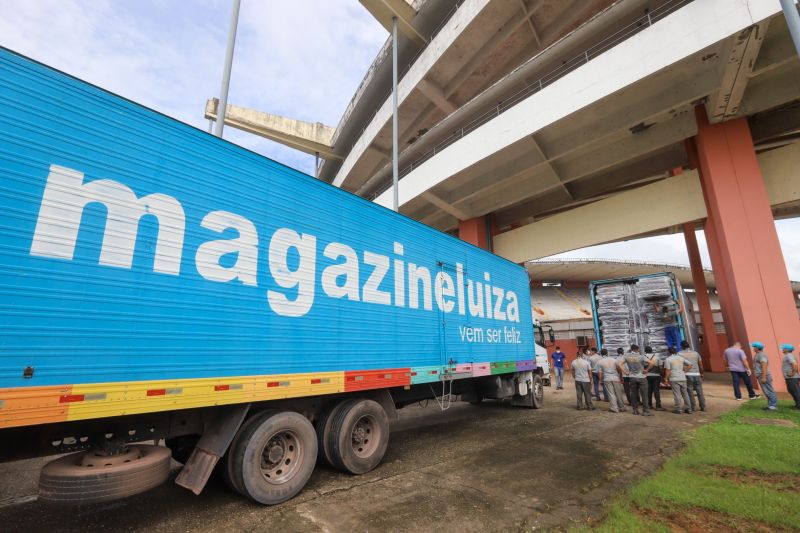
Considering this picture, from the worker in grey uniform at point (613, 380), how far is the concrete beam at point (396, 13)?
16.7 m

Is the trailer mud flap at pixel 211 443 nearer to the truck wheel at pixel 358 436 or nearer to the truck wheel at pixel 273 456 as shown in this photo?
the truck wheel at pixel 273 456

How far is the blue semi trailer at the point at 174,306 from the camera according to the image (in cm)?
289

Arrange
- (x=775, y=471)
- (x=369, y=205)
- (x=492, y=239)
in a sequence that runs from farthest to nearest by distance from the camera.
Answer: (x=492, y=239), (x=369, y=205), (x=775, y=471)

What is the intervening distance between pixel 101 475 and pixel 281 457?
5.93 feet

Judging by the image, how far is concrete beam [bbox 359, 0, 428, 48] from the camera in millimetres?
16828

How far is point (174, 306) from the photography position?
3.52 metres

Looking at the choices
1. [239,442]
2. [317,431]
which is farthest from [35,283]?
[317,431]

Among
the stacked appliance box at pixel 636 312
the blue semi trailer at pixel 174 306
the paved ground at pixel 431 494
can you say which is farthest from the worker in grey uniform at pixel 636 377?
the blue semi trailer at pixel 174 306

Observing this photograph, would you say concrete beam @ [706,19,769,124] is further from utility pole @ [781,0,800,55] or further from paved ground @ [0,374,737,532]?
paved ground @ [0,374,737,532]

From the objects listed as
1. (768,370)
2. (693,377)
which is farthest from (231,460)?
(768,370)

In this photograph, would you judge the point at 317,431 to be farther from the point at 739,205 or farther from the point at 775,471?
the point at 739,205

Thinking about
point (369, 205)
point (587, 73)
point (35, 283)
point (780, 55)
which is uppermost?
point (587, 73)

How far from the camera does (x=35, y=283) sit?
2828 mm

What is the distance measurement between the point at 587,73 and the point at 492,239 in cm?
990
